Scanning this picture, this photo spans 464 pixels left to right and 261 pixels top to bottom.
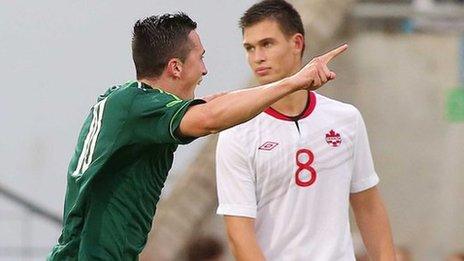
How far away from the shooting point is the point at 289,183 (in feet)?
26.5

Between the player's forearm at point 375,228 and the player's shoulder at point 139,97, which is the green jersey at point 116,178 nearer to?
the player's shoulder at point 139,97

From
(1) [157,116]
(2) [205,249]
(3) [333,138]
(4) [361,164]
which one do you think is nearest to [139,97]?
(1) [157,116]

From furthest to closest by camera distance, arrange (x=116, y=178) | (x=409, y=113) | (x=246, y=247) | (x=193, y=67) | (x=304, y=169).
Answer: (x=409, y=113)
(x=304, y=169)
(x=246, y=247)
(x=193, y=67)
(x=116, y=178)

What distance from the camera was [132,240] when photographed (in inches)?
285

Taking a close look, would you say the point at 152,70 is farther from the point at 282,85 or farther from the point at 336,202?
the point at 336,202

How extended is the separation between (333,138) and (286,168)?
305 mm

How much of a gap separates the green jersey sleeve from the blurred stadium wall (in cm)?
1110

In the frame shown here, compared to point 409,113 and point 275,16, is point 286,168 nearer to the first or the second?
point 275,16

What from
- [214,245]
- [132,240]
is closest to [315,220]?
[132,240]

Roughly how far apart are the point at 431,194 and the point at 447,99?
1084mm

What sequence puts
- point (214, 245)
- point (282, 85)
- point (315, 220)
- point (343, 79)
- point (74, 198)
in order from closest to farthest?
point (282, 85) < point (74, 198) < point (315, 220) < point (214, 245) < point (343, 79)

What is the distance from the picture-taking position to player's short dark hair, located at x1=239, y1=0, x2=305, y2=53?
8.34 metres

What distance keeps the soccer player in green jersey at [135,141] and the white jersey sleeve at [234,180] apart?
81 cm

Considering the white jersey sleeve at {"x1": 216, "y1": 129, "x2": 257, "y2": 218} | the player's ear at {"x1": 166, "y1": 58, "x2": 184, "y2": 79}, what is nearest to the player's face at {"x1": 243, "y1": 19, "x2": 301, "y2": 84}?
the white jersey sleeve at {"x1": 216, "y1": 129, "x2": 257, "y2": 218}
